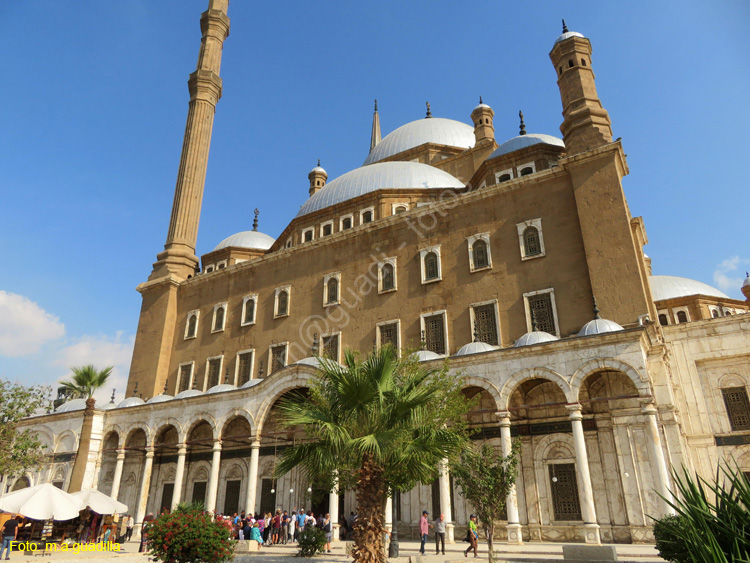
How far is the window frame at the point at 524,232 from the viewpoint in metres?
18.3

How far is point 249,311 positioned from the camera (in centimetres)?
2492

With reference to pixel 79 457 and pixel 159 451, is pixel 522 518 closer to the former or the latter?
pixel 159 451

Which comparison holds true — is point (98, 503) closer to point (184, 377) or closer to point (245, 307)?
point (184, 377)

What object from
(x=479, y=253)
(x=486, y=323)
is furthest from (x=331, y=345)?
(x=479, y=253)

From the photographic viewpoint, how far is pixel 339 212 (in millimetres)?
26438

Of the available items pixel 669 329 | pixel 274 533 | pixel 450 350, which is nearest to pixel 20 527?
pixel 274 533

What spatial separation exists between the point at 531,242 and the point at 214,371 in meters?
15.1

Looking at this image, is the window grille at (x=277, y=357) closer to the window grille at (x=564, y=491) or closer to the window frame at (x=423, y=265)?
the window frame at (x=423, y=265)

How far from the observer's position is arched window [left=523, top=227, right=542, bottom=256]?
1854 centimetres

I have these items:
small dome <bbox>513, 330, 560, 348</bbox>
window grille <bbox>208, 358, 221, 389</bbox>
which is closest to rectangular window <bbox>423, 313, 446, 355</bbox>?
small dome <bbox>513, 330, 560, 348</bbox>

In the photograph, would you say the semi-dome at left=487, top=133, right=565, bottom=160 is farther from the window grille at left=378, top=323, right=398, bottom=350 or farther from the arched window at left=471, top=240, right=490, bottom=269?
the window grille at left=378, top=323, right=398, bottom=350

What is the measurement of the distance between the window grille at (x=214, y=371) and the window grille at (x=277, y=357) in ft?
10.3

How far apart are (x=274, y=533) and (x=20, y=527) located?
7162mm

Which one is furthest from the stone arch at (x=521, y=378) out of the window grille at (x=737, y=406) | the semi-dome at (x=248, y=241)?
the semi-dome at (x=248, y=241)
